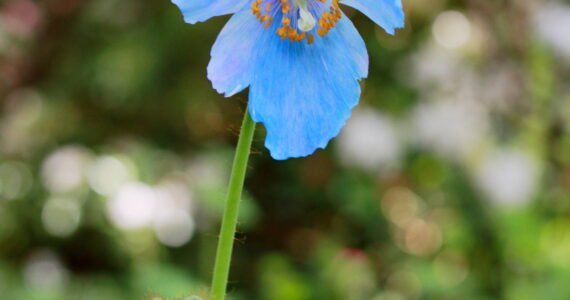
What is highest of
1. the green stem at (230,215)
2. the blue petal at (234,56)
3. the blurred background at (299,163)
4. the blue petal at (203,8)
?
the blue petal at (203,8)

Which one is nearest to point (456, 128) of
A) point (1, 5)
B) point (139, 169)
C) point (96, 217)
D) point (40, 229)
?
point (139, 169)

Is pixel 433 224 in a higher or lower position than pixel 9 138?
lower

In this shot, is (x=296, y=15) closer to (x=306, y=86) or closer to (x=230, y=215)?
(x=306, y=86)

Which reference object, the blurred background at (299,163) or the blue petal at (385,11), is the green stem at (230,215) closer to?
the blue petal at (385,11)

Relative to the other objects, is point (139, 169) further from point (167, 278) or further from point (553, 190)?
point (553, 190)

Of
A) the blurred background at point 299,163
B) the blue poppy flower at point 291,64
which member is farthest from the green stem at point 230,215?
the blurred background at point 299,163

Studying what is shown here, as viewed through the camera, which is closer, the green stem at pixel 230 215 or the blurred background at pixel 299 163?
the green stem at pixel 230 215
